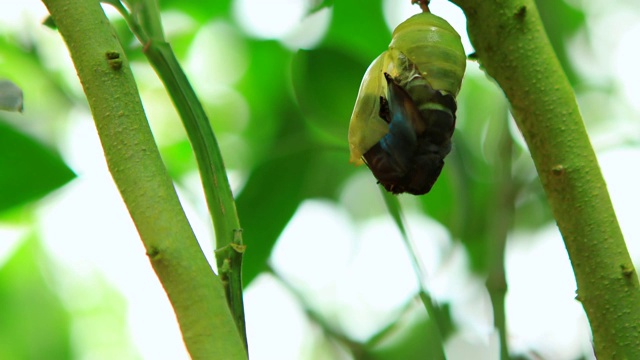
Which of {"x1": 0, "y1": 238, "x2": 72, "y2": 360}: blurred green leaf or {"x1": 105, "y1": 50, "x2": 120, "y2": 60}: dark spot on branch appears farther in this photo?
{"x1": 0, "y1": 238, "x2": 72, "y2": 360}: blurred green leaf

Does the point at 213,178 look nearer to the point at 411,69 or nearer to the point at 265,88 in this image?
the point at 411,69

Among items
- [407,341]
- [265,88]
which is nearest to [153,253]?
[407,341]

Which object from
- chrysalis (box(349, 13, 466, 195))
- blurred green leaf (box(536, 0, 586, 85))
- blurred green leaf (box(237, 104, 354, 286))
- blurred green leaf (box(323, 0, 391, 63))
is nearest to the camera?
chrysalis (box(349, 13, 466, 195))

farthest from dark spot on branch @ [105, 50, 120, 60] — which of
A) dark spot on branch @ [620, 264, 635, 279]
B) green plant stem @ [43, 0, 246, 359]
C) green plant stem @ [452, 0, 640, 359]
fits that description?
dark spot on branch @ [620, 264, 635, 279]

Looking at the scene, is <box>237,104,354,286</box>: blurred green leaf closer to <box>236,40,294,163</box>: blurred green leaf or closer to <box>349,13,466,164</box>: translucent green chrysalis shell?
<box>236,40,294,163</box>: blurred green leaf

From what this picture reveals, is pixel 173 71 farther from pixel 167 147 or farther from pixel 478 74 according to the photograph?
pixel 478 74

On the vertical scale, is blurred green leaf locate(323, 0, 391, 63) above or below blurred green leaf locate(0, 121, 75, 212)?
above

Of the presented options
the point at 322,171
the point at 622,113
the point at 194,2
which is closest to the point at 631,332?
the point at 322,171
